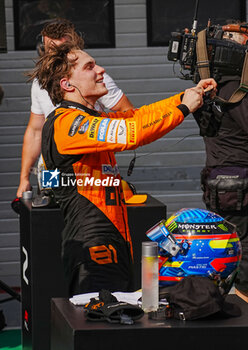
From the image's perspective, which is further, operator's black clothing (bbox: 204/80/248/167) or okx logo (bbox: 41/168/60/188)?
operator's black clothing (bbox: 204/80/248/167)

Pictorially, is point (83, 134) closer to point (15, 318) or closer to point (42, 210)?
point (42, 210)

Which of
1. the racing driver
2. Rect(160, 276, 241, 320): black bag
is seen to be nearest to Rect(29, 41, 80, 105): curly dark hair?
the racing driver

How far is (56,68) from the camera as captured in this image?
416cm

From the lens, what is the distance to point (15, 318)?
6859 mm

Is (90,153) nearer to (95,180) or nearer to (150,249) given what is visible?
(95,180)

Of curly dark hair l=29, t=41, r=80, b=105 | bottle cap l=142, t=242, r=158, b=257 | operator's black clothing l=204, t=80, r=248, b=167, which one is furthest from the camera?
operator's black clothing l=204, t=80, r=248, b=167

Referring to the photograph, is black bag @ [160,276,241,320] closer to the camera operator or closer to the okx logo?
the okx logo

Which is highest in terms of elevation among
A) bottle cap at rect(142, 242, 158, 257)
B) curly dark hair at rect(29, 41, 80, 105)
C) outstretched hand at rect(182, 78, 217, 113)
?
curly dark hair at rect(29, 41, 80, 105)

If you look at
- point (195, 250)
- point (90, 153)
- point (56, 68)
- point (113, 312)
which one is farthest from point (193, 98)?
point (113, 312)

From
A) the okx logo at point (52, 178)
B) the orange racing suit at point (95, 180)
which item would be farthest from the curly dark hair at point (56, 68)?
the okx logo at point (52, 178)

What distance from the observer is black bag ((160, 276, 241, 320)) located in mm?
2982

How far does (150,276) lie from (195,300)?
0.67ft

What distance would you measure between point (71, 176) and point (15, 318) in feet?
10.5

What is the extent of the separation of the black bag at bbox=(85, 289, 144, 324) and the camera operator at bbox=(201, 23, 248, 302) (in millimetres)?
2525
